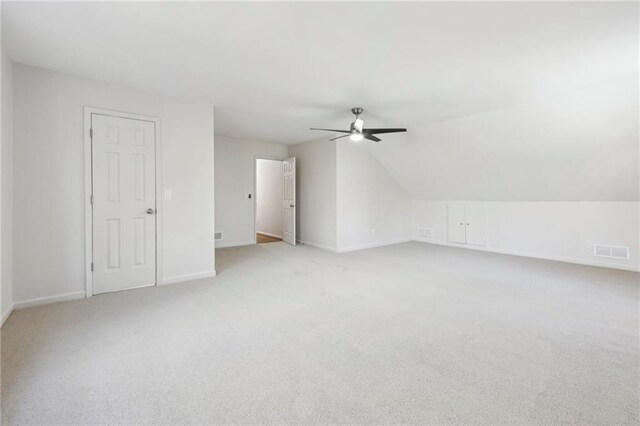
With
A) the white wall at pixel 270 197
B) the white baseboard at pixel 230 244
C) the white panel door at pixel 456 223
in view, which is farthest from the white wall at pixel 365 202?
Answer: the white wall at pixel 270 197

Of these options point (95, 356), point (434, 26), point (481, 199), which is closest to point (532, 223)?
point (481, 199)

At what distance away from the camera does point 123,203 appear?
135 inches

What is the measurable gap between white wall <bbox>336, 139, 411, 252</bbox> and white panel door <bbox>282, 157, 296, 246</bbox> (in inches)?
48.7

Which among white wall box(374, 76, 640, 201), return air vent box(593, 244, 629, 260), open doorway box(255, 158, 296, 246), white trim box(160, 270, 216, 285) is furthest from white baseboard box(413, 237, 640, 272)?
white trim box(160, 270, 216, 285)

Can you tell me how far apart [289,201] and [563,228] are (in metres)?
5.26

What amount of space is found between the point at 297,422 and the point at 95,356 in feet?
5.11

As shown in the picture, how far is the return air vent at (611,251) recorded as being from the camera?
178 inches

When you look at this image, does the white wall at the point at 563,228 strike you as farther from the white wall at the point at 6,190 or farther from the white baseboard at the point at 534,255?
the white wall at the point at 6,190

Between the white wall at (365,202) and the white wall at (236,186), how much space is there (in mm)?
2053

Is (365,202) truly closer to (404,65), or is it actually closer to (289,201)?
(289,201)

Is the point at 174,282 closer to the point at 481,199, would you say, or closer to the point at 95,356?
the point at 95,356

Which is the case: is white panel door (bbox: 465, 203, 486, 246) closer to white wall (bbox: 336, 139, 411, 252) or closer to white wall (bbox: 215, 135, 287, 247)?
white wall (bbox: 336, 139, 411, 252)

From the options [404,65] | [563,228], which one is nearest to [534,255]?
[563,228]

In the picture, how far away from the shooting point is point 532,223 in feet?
17.9
